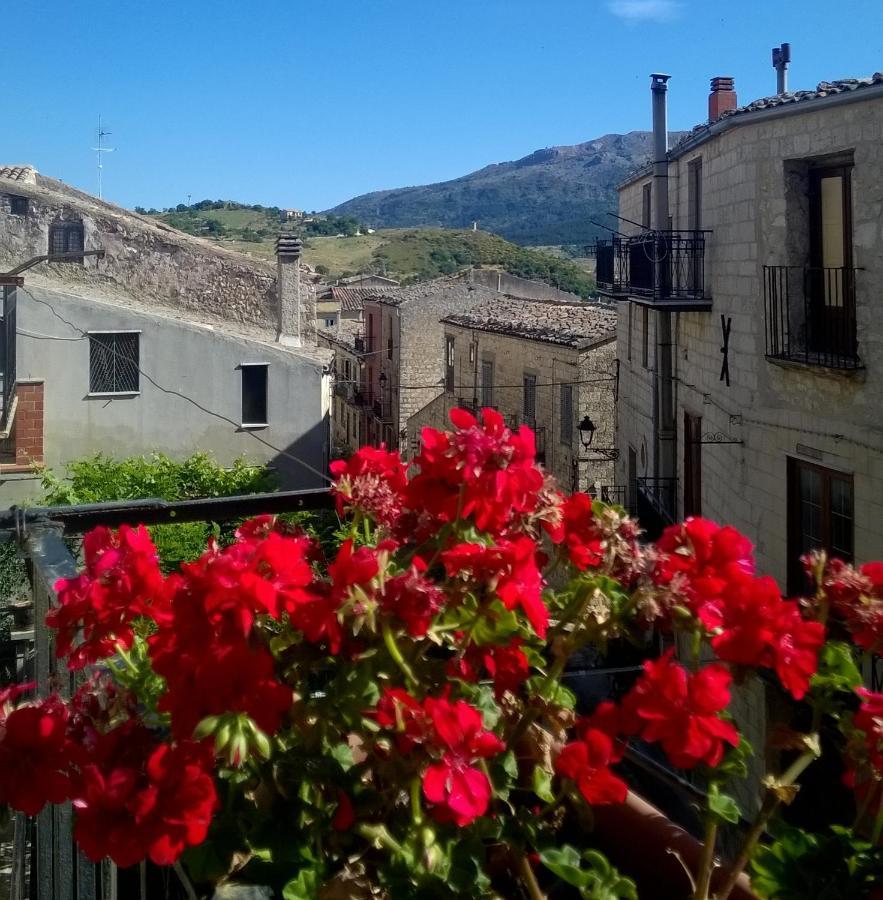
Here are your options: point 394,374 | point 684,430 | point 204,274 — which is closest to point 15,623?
point 684,430

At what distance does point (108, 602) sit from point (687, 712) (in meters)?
0.74

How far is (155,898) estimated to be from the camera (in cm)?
162

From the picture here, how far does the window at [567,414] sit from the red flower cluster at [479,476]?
61.3 ft

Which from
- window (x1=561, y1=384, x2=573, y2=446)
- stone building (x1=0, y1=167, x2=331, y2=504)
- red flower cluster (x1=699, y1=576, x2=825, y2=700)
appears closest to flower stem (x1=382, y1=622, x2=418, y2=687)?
red flower cluster (x1=699, y1=576, x2=825, y2=700)

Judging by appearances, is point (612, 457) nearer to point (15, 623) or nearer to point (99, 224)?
point (99, 224)

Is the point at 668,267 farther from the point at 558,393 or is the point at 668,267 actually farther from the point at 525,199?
the point at 525,199

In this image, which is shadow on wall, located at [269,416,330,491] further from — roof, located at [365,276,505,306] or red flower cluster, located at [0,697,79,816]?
red flower cluster, located at [0,697,79,816]

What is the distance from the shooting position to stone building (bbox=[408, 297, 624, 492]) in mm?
19625

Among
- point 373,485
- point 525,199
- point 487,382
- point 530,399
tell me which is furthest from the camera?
point 525,199

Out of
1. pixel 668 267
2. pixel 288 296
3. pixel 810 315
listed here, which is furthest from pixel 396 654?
pixel 288 296

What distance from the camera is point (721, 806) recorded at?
4.32ft

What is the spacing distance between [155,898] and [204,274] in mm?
17978

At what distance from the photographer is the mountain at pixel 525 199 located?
137625 millimetres

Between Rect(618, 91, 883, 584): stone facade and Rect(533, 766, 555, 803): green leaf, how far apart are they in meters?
7.28
